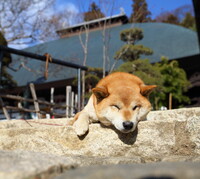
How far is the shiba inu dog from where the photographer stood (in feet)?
7.14

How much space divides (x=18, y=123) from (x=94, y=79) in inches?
235

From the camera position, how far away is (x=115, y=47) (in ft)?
43.9

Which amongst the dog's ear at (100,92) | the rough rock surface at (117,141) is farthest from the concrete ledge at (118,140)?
the dog's ear at (100,92)

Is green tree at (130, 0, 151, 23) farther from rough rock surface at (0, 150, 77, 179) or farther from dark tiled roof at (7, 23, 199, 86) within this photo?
rough rock surface at (0, 150, 77, 179)

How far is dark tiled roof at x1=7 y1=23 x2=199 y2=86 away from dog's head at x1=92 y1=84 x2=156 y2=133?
7001 mm

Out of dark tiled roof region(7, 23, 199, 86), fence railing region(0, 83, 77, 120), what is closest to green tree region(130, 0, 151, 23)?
dark tiled roof region(7, 23, 199, 86)

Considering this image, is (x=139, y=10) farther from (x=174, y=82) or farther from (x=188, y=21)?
(x=188, y=21)

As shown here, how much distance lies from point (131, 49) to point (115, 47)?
14.1ft

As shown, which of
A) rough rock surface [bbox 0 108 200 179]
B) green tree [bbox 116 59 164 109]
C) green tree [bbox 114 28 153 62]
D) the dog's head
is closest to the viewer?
rough rock surface [bbox 0 108 200 179]

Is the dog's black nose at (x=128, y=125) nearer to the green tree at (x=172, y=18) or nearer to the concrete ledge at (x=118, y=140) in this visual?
the concrete ledge at (x=118, y=140)

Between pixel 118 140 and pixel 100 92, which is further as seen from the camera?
pixel 100 92

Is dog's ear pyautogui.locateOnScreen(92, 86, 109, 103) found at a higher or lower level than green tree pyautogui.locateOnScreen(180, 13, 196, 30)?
lower

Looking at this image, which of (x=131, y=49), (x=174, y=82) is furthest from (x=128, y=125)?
(x=174, y=82)

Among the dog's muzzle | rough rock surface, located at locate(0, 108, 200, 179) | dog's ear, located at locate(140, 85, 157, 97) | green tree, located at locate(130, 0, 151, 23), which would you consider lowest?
rough rock surface, located at locate(0, 108, 200, 179)
